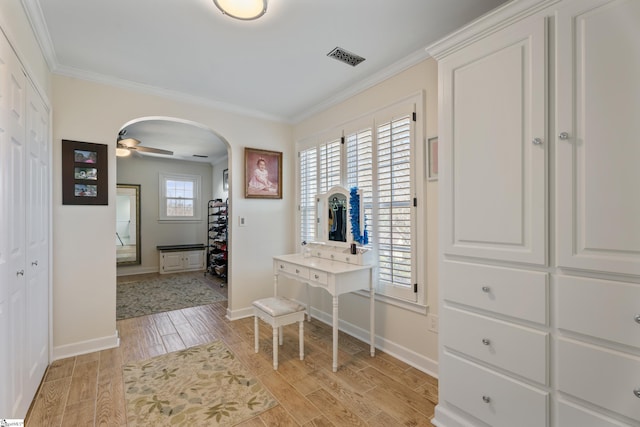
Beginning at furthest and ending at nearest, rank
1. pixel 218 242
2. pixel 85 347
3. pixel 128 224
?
pixel 128 224 < pixel 218 242 < pixel 85 347

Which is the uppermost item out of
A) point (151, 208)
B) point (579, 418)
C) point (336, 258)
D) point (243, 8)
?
point (243, 8)

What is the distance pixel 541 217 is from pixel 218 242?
5.66 m

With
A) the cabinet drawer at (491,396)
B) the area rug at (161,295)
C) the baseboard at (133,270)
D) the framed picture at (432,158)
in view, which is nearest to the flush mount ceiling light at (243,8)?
the framed picture at (432,158)

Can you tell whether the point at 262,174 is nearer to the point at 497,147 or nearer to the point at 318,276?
the point at 318,276

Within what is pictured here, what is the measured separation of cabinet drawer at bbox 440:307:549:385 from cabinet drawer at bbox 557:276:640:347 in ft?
0.49

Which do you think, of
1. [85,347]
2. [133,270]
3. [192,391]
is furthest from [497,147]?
[133,270]

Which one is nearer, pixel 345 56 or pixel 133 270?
pixel 345 56

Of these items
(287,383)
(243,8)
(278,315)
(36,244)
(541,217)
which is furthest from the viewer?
(278,315)

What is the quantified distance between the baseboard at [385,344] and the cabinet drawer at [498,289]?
1.00 meters

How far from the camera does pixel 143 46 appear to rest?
2.31 meters

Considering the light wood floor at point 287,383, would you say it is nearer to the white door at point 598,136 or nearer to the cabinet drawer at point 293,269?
the cabinet drawer at point 293,269

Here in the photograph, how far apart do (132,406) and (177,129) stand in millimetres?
3784

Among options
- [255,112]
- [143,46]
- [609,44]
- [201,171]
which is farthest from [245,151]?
[201,171]

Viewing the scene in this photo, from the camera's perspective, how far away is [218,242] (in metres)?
6.05
